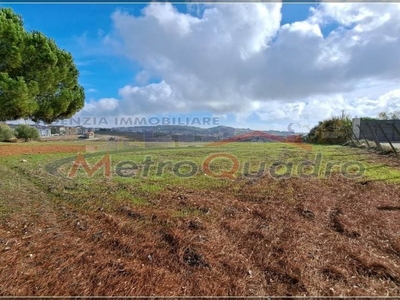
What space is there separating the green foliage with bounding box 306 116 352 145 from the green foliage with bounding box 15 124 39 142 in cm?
2558

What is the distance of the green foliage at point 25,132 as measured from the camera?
20047 millimetres

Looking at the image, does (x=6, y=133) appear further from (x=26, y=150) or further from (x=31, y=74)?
(x=31, y=74)

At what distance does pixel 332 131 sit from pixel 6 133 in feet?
89.0

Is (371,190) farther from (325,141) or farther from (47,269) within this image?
(325,141)

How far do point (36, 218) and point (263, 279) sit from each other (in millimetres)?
Result: 2953

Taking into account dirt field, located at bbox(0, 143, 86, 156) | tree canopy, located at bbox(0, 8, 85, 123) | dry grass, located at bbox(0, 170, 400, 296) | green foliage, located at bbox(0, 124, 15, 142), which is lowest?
dry grass, located at bbox(0, 170, 400, 296)

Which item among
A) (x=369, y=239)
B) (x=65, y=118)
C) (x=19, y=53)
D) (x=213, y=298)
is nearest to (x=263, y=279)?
(x=213, y=298)

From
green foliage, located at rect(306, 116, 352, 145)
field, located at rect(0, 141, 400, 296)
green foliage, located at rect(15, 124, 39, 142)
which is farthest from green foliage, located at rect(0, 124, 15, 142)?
green foliage, located at rect(306, 116, 352, 145)

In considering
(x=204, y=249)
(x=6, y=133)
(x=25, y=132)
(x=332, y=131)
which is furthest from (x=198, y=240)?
(x=25, y=132)

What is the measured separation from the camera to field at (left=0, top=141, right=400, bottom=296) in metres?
1.87

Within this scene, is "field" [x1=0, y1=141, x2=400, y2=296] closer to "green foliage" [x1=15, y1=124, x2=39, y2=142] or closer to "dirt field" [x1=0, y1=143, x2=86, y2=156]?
"dirt field" [x1=0, y1=143, x2=86, y2=156]

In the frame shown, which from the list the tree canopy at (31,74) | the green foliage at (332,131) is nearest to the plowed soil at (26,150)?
the tree canopy at (31,74)

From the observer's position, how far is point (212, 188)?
15.8 feet

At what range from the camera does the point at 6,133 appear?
18.9 metres
